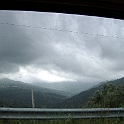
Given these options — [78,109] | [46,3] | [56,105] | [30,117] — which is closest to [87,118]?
[78,109]

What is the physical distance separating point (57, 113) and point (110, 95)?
410 cm

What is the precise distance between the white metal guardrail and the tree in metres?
1.39

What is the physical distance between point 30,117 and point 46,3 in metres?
3.24

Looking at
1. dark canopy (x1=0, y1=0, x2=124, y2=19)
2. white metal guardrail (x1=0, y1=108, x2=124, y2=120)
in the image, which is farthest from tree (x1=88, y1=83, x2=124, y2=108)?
dark canopy (x1=0, y1=0, x2=124, y2=19)

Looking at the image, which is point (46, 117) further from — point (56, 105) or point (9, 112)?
point (9, 112)

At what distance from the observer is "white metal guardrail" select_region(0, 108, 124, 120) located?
19.0 feet

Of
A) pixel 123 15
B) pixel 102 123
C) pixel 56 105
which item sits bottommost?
pixel 102 123

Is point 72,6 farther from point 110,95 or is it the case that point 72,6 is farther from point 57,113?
point 110,95

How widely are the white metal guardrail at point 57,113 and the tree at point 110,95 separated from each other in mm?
1388

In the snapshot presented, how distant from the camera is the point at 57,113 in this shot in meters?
5.99

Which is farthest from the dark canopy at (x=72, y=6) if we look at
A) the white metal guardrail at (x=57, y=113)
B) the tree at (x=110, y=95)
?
the tree at (x=110, y=95)

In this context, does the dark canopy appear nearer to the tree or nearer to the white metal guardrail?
the white metal guardrail

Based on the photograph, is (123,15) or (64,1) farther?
(123,15)

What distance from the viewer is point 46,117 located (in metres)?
5.99
